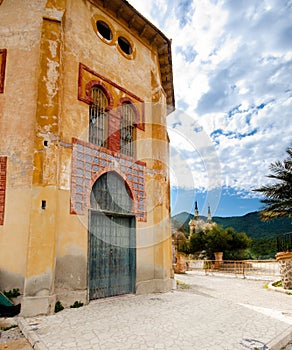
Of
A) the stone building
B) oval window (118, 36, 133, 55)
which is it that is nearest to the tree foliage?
the stone building

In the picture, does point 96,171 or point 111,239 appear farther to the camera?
point 111,239

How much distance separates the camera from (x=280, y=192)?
1390cm

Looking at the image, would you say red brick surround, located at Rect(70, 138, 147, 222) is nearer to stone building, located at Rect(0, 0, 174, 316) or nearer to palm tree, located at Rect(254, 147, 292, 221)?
stone building, located at Rect(0, 0, 174, 316)

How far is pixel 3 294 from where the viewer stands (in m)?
7.09

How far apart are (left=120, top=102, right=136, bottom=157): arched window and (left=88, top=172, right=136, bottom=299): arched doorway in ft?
4.23

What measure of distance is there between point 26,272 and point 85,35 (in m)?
7.89

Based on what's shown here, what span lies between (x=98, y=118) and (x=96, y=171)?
1.97m

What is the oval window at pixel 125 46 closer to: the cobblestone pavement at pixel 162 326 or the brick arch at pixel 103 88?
the brick arch at pixel 103 88

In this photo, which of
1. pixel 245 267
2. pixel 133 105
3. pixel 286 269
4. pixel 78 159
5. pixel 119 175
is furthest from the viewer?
pixel 245 267

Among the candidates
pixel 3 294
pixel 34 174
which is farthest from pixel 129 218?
pixel 3 294

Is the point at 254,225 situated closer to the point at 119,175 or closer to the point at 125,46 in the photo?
the point at 125,46

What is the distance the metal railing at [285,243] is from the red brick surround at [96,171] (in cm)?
788

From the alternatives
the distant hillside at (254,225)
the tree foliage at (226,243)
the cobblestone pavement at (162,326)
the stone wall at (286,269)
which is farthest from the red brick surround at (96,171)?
the distant hillside at (254,225)

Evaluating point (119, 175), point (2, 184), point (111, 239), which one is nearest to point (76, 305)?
point (111, 239)
